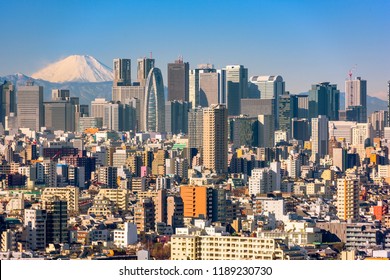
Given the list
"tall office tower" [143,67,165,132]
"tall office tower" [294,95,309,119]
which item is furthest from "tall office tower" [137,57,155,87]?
"tall office tower" [294,95,309,119]

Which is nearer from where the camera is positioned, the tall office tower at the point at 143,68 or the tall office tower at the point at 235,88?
the tall office tower at the point at 143,68

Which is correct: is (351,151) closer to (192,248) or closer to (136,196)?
(136,196)

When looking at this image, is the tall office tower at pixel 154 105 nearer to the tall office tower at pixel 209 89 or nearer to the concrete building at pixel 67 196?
the tall office tower at pixel 209 89

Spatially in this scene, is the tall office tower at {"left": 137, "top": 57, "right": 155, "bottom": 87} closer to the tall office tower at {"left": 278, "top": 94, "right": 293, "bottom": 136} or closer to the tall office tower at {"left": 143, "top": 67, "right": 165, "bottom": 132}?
the tall office tower at {"left": 143, "top": 67, "right": 165, "bottom": 132}

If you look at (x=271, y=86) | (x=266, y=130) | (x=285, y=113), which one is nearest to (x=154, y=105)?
(x=266, y=130)

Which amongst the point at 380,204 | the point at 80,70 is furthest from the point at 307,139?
the point at 380,204

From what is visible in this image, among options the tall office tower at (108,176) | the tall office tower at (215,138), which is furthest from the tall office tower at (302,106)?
the tall office tower at (108,176)
